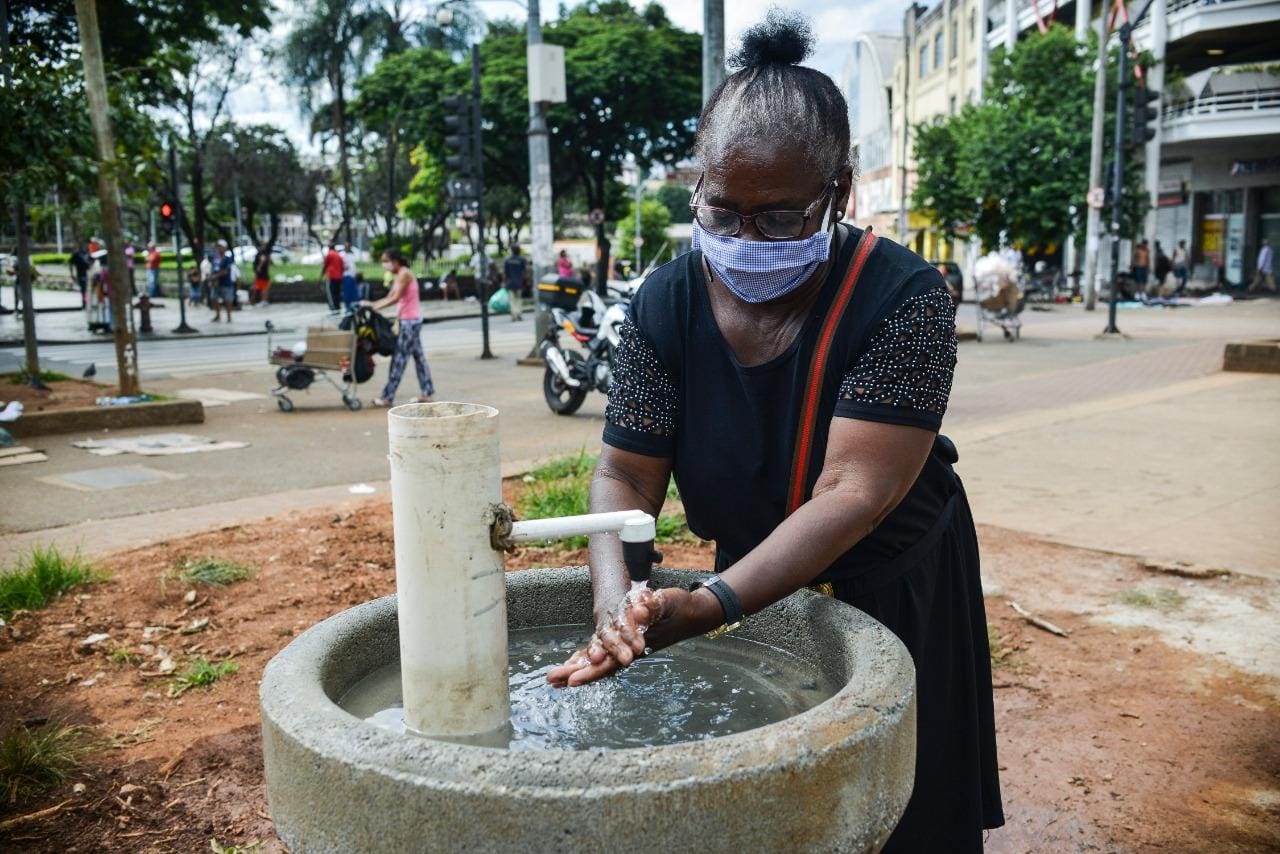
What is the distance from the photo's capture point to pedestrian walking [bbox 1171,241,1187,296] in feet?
102

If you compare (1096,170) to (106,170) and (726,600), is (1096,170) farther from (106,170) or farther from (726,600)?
(726,600)

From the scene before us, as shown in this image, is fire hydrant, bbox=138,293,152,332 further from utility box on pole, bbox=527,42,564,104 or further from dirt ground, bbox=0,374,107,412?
utility box on pole, bbox=527,42,564,104

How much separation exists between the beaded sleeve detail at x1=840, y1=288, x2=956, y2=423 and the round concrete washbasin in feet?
1.38

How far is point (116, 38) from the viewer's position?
52.5ft

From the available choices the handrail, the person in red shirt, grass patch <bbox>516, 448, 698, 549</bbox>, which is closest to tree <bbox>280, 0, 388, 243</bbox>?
the person in red shirt

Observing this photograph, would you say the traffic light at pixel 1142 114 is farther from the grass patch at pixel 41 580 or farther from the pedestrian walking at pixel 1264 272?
the grass patch at pixel 41 580

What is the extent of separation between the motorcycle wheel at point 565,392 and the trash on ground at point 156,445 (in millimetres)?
2912

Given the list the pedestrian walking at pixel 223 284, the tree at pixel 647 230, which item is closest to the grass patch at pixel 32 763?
the pedestrian walking at pixel 223 284

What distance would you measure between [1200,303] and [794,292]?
30448 mm

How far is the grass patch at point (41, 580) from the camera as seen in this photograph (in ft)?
14.4

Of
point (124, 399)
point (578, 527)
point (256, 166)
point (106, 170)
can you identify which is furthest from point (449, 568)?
point (256, 166)

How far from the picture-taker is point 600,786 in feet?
3.90

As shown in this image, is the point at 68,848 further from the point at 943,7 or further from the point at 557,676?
the point at 943,7

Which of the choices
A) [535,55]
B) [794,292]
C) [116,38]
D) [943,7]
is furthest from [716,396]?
[943,7]
